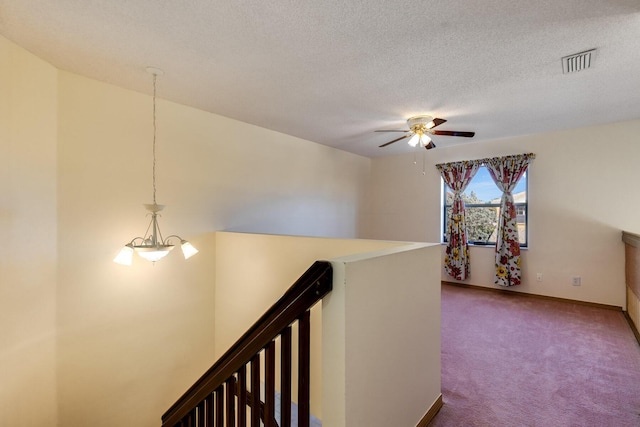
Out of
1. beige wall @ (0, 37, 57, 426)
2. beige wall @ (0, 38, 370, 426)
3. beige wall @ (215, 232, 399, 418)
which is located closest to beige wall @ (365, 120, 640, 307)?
beige wall @ (215, 232, 399, 418)

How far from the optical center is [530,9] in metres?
1.78

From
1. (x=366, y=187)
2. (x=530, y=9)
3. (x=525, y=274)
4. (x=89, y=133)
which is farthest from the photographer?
(x=366, y=187)

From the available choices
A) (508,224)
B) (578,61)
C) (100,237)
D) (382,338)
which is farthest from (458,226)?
(100,237)

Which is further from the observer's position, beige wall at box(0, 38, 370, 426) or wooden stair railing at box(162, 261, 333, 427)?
beige wall at box(0, 38, 370, 426)

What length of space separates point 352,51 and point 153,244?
241cm

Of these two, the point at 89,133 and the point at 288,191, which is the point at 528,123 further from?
the point at 89,133

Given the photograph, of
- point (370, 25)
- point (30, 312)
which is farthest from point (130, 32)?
point (30, 312)

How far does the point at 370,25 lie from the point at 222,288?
10.2ft

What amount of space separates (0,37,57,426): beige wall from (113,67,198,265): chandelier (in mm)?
563

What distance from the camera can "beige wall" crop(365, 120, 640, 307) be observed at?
12.8ft

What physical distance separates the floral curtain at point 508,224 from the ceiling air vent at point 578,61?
2.28 meters

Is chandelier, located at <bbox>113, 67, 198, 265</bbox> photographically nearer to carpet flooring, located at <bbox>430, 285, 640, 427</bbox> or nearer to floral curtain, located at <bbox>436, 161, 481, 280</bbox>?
carpet flooring, located at <bbox>430, 285, 640, 427</bbox>

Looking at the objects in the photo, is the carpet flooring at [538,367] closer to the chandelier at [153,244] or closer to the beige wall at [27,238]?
the chandelier at [153,244]

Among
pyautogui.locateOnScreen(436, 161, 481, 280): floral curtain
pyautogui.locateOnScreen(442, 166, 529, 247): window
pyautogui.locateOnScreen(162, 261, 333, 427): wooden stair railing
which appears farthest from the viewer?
pyautogui.locateOnScreen(436, 161, 481, 280): floral curtain
